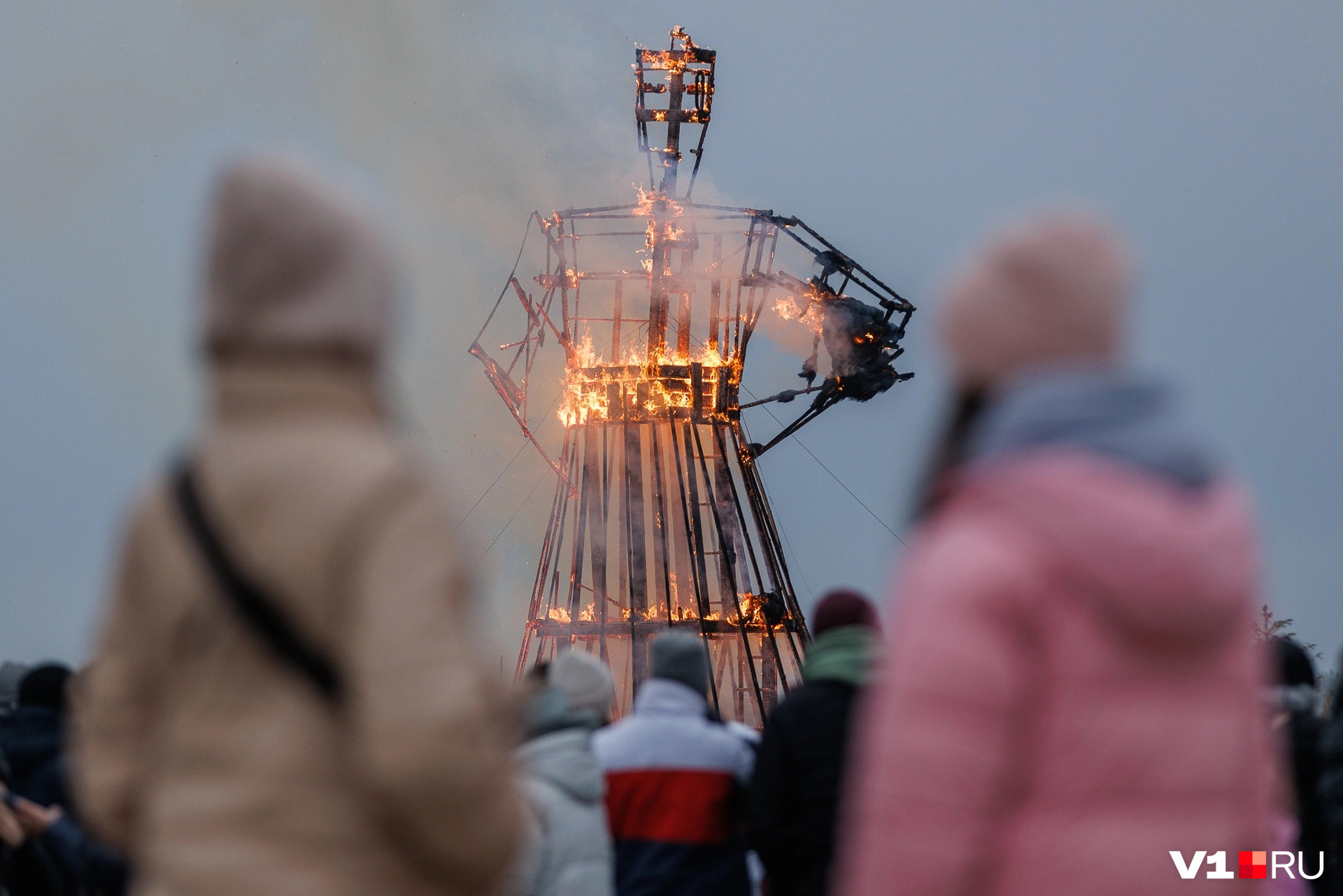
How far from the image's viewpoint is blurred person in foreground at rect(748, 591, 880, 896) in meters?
4.31

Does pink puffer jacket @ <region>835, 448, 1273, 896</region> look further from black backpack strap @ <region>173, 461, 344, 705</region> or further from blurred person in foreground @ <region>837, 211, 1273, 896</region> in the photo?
black backpack strap @ <region>173, 461, 344, 705</region>

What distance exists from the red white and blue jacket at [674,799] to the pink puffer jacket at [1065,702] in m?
2.96

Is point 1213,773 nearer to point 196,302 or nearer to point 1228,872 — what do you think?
point 1228,872

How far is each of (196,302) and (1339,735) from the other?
12.0 feet

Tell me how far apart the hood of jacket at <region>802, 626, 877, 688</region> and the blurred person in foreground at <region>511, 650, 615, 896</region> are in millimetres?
784

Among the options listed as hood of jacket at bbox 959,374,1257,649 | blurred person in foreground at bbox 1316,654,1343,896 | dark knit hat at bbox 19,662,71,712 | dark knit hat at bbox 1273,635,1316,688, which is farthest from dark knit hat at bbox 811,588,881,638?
dark knit hat at bbox 19,662,71,712

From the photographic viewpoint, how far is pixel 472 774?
1.88m

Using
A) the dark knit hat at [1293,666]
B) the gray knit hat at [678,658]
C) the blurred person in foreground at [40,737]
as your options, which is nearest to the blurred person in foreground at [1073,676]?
the gray knit hat at [678,658]

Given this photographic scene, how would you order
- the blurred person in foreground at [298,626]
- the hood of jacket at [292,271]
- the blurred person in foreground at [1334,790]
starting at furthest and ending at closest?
1. the blurred person in foreground at [1334,790]
2. the hood of jacket at [292,271]
3. the blurred person in foreground at [298,626]

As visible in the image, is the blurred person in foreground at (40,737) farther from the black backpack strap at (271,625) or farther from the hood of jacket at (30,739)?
the black backpack strap at (271,625)

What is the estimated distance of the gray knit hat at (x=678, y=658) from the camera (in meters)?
4.90

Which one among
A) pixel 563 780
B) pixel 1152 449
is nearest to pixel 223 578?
pixel 1152 449

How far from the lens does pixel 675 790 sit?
4883 millimetres

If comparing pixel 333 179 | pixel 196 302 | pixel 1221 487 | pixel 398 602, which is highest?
pixel 333 179
